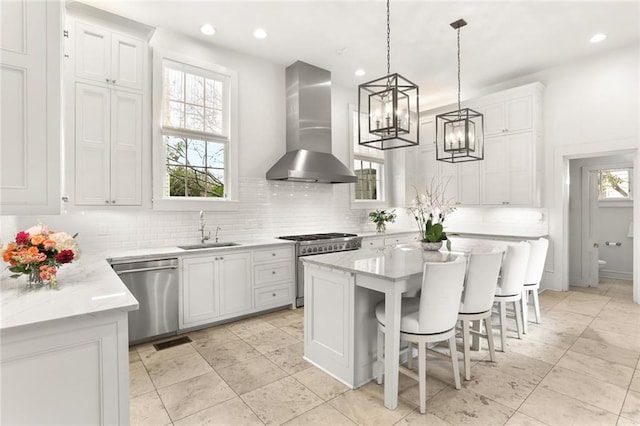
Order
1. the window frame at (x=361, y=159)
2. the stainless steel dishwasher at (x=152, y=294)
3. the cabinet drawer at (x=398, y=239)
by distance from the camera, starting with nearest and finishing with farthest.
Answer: the stainless steel dishwasher at (x=152, y=294)
the cabinet drawer at (x=398, y=239)
the window frame at (x=361, y=159)

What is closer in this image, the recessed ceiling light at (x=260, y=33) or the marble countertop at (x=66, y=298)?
the marble countertop at (x=66, y=298)

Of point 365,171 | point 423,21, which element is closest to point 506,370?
point 423,21

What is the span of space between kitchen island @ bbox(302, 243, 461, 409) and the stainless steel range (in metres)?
1.54

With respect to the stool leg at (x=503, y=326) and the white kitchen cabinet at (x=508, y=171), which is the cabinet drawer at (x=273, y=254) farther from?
the white kitchen cabinet at (x=508, y=171)

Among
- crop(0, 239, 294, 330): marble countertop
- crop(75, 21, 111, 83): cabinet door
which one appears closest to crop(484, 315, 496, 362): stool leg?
crop(0, 239, 294, 330): marble countertop

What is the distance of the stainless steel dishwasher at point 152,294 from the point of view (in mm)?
3186

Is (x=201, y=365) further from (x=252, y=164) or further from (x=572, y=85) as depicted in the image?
(x=572, y=85)

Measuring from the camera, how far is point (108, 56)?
3266mm

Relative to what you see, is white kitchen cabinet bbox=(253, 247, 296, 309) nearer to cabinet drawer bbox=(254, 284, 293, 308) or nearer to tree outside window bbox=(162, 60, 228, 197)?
cabinet drawer bbox=(254, 284, 293, 308)

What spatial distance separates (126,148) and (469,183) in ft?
17.9

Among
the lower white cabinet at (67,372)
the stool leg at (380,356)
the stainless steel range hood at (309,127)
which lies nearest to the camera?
the lower white cabinet at (67,372)

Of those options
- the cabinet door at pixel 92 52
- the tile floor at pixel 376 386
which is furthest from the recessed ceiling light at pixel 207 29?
the tile floor at pixel 376 386

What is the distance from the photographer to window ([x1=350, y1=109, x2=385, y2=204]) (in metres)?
6.10

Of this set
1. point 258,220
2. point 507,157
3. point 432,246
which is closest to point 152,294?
point 258,220
